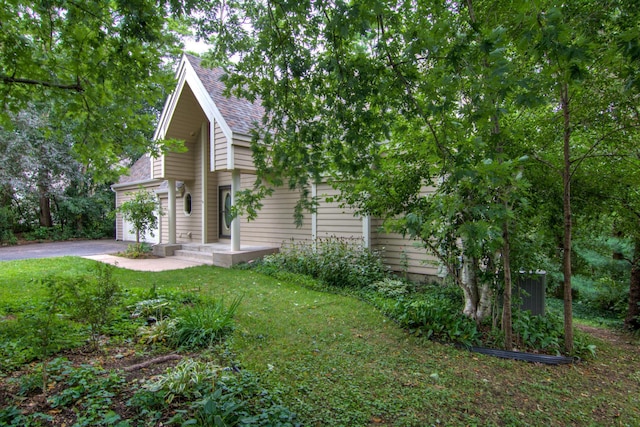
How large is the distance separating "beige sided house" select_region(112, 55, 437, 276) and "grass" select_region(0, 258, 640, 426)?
3.03 metres

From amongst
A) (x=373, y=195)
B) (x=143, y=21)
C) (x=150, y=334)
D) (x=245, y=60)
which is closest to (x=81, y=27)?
(x=143, y=21)

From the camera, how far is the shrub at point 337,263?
278 inches

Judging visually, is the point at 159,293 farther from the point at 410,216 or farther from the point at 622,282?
the point at 622,282

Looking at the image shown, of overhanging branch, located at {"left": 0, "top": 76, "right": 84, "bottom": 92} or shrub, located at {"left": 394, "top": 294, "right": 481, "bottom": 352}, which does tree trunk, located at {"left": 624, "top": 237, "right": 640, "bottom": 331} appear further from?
overhanging branch, located at {"left": 0, "top": 76, "right": 84, "bottom": 92}

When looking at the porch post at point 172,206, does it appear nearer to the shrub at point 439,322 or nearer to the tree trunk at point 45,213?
the shrub at point 439,322

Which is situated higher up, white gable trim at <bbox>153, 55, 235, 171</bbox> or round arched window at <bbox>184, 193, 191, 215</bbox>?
white gable trim at <bbox>153, 55, 235, 171</bbox>

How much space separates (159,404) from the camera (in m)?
2.51

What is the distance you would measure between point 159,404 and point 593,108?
15.5 ft

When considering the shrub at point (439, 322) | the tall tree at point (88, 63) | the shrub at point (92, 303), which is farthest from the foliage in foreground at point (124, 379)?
the shrub at point (439, 322)

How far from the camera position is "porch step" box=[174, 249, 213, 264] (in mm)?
10008

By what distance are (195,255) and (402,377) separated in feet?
27.8

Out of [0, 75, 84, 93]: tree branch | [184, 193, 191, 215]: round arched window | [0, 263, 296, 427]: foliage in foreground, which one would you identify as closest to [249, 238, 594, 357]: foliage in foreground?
[0, 263, 296, 427]: foliage in foreground

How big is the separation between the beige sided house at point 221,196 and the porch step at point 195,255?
40mm

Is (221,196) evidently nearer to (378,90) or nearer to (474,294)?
(474,294)
